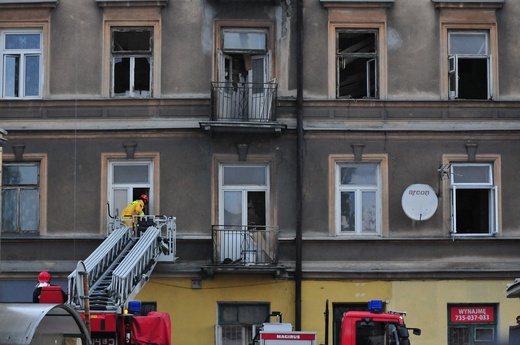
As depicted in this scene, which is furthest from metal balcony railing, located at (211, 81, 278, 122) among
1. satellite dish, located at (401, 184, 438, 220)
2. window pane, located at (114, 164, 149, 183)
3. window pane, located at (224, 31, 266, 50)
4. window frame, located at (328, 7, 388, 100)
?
satellite dish, located at (401, 184, 438, 220)

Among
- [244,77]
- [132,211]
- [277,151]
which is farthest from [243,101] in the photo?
[132,211]

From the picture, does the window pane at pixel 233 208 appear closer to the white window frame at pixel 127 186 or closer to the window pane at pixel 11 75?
the white window frame at pixel 127 186

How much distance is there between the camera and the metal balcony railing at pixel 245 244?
28484 millimetres

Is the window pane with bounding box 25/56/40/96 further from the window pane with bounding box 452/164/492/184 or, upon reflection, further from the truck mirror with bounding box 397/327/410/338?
the truck mirror with bounding box 397/327/410/338

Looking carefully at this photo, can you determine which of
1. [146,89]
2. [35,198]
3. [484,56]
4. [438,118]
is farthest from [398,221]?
[35,198]

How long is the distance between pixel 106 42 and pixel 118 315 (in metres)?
9.28

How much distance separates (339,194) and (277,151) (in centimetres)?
174

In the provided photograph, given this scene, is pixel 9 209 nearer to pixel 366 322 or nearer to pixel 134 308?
pixel 134 308

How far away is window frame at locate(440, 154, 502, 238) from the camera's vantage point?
2889 cm

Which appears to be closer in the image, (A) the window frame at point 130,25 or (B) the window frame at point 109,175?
(B) the window frame at point 109,175

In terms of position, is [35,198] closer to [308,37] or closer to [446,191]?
[308,37]

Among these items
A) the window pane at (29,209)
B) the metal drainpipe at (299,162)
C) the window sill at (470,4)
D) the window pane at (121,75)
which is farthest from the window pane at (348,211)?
the window pane at (29,209)

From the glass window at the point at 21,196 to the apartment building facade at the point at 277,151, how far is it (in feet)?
0.15

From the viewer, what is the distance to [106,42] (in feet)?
96.3
